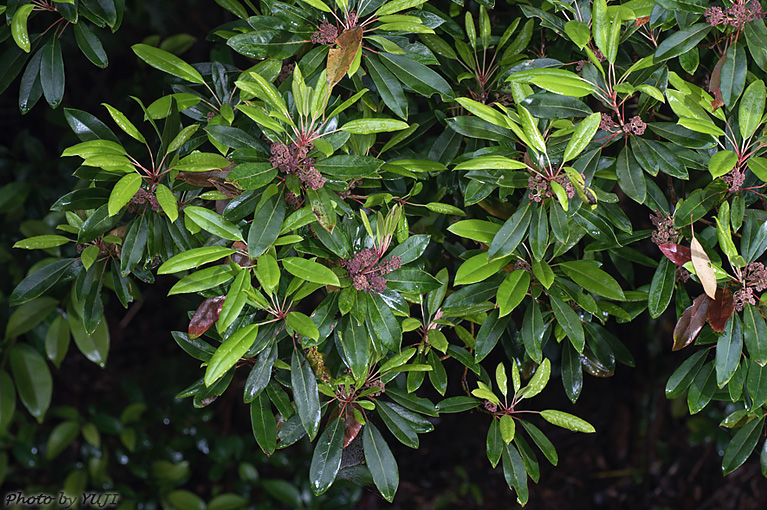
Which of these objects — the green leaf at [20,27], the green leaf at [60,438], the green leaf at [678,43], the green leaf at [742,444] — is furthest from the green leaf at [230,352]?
the green leaf at [60,438]

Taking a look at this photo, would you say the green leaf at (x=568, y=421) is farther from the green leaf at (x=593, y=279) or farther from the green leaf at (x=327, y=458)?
the green leaf at (x=327, y=458)

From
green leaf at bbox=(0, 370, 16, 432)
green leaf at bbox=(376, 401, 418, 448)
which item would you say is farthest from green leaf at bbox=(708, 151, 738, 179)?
green leaf at bbox=(0, 370, 16, 432)

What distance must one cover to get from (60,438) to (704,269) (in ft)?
6.52

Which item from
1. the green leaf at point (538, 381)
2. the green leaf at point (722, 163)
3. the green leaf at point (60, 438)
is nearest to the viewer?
the green leaf at point (722, 163)

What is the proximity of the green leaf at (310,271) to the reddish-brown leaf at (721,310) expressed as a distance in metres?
0.47

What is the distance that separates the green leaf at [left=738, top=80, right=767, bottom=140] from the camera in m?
0.72

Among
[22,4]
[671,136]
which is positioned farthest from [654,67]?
[22,4]

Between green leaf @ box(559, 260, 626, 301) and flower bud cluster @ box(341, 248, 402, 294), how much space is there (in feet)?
0.78

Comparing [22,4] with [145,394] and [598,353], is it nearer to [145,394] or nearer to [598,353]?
[598,353]

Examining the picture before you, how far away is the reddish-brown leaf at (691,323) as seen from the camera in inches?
30.8

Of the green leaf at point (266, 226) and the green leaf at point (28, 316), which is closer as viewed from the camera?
the green leaf at point (266, 226)

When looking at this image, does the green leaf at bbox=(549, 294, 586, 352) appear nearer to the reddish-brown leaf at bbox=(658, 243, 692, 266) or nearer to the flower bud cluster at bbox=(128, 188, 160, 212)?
the reddish-brown leaf at bbox=(658, 243, 692, 266)

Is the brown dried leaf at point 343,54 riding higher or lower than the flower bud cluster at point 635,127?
higher

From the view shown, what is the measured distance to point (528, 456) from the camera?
932mm
